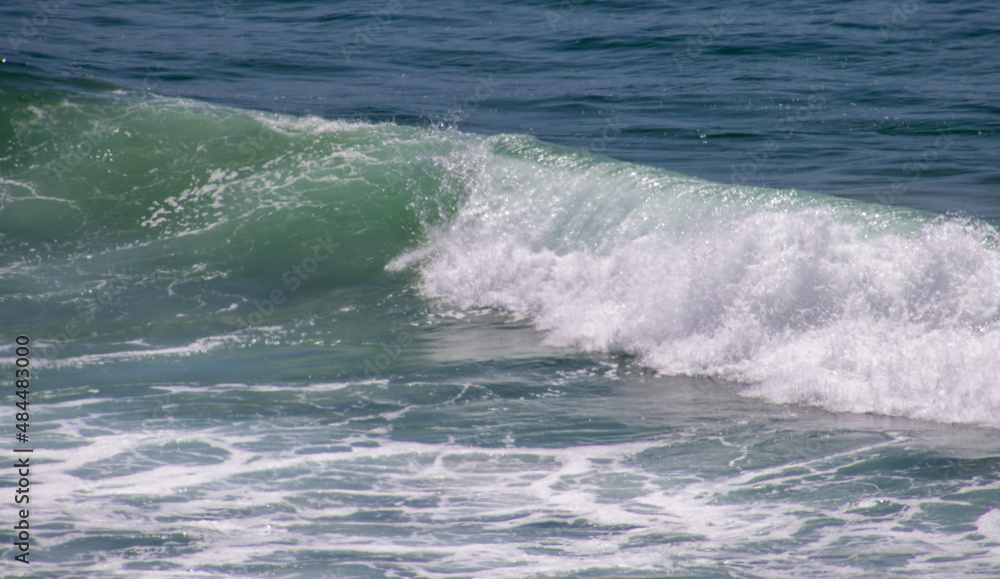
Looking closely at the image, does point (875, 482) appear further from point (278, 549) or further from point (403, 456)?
point (278, 549)

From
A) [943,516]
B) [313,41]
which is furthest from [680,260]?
[313,41]

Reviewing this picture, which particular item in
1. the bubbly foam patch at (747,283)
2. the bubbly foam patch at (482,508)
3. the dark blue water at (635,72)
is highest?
the dark blue water at (635,72)

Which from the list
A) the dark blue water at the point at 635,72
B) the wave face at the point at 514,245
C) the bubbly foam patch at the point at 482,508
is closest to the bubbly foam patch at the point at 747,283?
the wave face at the point at 514,245

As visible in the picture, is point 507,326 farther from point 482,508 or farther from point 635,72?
point 635,72

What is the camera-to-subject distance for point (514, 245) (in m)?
8.82

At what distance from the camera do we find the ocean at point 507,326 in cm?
429

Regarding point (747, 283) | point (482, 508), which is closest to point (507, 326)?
point (747, 283)

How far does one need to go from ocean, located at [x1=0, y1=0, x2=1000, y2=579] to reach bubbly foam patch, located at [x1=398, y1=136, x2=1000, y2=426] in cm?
3

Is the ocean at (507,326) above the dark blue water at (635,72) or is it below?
below

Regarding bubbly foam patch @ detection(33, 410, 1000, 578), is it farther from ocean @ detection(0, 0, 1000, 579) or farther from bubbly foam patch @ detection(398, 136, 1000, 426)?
bubbly foam patch @ detection(398, 136, 1000, 426)

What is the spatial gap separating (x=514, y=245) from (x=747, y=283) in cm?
255

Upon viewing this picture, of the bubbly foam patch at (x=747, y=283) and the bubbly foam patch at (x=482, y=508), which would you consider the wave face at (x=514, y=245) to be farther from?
the bubbly foam patch at (x=482, y=508)

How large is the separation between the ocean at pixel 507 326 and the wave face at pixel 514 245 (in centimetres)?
3

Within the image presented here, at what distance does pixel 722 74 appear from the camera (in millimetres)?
15414
